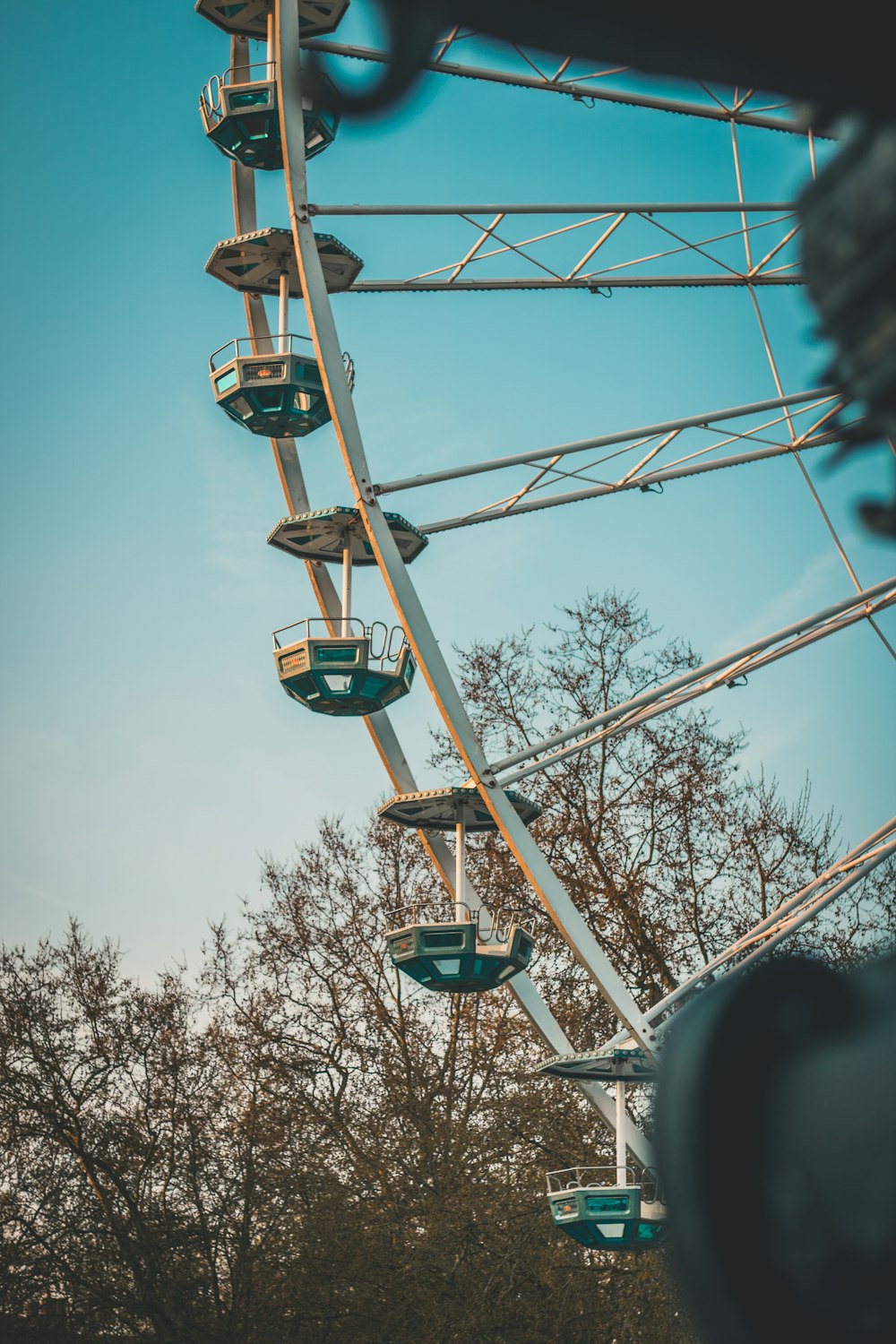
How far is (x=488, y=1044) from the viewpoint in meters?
21.5

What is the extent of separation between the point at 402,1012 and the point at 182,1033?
3.34 metres

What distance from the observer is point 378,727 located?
15.7 metres

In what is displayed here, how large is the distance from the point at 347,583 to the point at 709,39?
14.2 metres

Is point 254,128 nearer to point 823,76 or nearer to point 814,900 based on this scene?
point 814,900

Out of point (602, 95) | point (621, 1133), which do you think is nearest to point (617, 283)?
point (602, 95)

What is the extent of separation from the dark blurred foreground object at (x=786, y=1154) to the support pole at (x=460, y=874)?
13.1 meters

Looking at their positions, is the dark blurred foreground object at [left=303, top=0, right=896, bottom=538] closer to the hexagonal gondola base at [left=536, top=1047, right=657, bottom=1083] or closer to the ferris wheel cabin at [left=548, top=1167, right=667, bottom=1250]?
the hexagonal gondola base at [left=536, top=1047, right=657, bottom=1083]

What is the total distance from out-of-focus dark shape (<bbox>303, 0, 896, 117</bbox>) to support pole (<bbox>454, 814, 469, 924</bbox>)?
13.4 m

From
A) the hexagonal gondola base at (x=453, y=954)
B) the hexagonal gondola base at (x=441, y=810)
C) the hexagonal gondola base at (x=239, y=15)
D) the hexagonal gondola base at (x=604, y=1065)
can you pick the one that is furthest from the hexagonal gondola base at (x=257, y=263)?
the hexagonal gondola base at (x=604, y=1065)

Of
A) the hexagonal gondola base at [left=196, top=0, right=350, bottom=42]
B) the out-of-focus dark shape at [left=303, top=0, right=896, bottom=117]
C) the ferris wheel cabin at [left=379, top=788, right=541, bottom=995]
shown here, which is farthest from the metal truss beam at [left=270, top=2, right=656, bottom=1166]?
the out-of-focus dark shape at [left=303, top=0, right=896, bottom=117]

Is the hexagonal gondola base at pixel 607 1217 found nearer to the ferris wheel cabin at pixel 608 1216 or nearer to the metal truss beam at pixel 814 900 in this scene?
the ferris wheel cabin at pixel 608 1216

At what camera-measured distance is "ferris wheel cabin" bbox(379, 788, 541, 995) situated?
45.2 ft

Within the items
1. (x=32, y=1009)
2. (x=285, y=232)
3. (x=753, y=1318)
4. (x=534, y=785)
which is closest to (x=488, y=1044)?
(x=534, y=785)

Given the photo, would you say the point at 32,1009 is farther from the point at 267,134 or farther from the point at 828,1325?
the point at 828,1325
